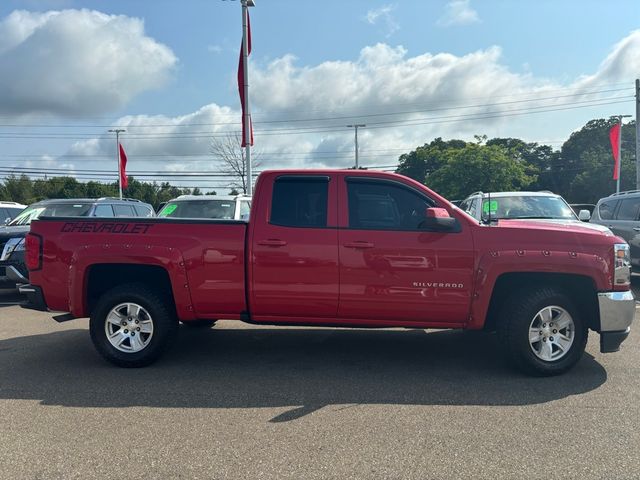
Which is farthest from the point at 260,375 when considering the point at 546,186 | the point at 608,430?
the point at 546,186

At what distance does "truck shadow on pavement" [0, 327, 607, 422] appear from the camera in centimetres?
439

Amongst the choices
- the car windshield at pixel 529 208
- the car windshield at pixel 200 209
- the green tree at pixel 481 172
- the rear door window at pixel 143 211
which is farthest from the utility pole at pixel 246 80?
the green tree at pixel 481 172

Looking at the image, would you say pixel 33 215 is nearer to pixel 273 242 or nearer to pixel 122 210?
pixel 122 210

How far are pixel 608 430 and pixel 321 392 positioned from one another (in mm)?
2280

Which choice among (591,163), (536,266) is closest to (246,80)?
(536,266)

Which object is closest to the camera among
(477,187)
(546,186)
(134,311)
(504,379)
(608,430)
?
(608,430)

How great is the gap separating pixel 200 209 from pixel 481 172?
36.1 meters

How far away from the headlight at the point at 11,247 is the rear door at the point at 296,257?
5650mm

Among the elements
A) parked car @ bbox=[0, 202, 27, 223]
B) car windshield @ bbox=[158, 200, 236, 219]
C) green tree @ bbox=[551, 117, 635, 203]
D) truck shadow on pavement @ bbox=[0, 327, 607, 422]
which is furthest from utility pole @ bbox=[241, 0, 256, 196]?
green tree @ bbox=[551, 117, 635, 203]

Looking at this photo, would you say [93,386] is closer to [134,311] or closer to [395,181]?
[134,311]

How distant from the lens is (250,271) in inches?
197

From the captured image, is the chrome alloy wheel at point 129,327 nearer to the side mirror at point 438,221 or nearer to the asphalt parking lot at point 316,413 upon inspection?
the asphalt parking lot at point 316,413

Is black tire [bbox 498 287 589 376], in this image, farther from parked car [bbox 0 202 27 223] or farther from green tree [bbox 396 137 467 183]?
green tree [bbox 396 137 467 183]

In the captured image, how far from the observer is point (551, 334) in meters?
4.92
